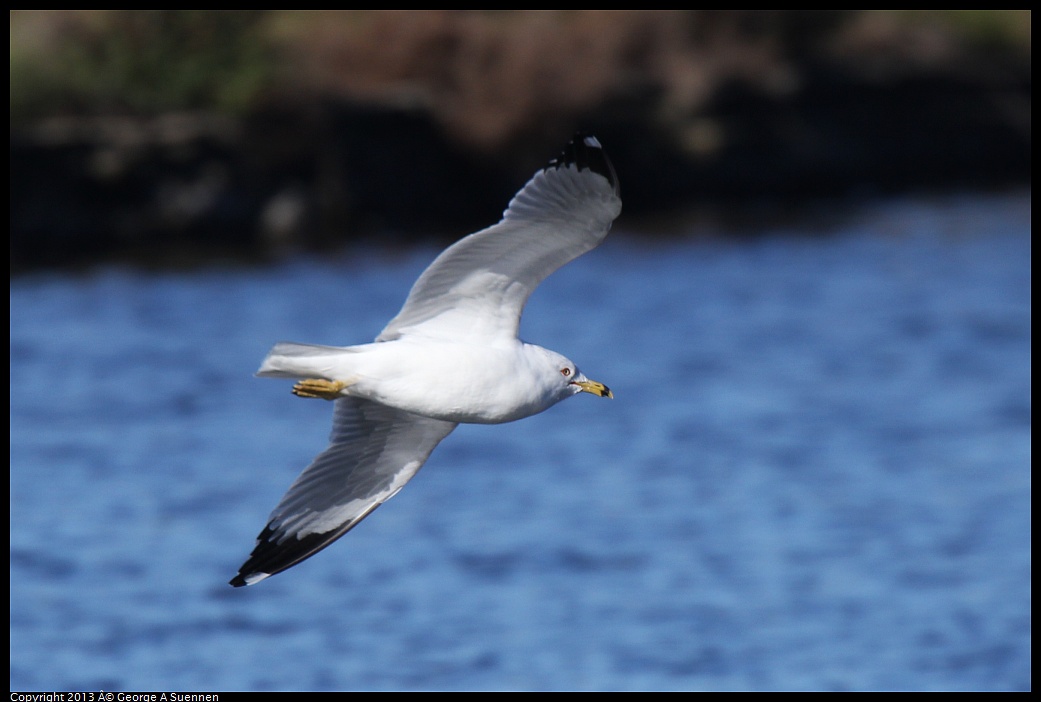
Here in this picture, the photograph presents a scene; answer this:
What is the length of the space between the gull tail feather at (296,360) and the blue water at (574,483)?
478cm

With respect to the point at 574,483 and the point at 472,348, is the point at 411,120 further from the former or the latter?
the point at 472,348

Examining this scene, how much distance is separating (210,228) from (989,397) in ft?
35.7

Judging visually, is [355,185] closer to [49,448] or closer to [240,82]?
[240,82]

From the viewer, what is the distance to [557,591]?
12.0 metres

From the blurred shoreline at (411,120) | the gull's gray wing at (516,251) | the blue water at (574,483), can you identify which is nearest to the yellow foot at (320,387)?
the gull's gray wing at (516,251)

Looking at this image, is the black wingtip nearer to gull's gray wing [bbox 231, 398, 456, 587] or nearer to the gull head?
the gull head

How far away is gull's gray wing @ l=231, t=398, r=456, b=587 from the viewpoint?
6691 mm

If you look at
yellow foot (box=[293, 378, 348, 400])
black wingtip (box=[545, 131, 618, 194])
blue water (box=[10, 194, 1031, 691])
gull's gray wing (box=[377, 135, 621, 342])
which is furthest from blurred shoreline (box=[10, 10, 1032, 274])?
black wingtip (box=[545, 131, 618, 194])

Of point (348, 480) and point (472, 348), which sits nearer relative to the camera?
point (472, 348)

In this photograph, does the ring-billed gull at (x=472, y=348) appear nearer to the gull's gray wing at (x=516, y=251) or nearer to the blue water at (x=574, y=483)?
the gull's gray wing at (x=516, y=251)

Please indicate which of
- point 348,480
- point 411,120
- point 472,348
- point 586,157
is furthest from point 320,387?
point 411,120

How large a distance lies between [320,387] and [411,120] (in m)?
17.8

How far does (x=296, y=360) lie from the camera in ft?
19.2

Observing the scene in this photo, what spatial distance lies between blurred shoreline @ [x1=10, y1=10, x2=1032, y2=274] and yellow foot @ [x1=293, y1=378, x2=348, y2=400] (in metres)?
15.3
